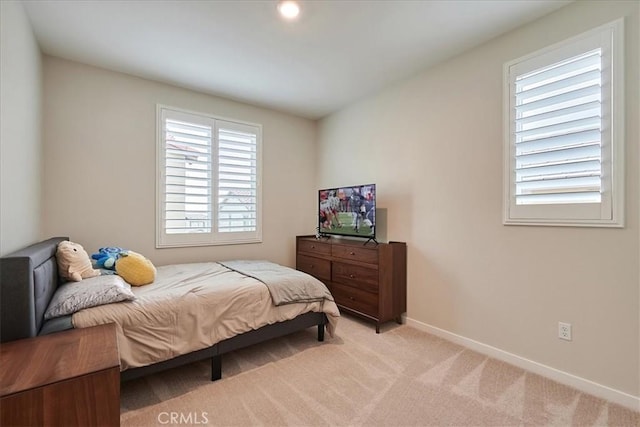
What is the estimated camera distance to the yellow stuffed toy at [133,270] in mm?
2334

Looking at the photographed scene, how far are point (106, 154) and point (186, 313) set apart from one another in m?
2.12

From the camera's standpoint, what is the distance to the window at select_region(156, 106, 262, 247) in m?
3.37

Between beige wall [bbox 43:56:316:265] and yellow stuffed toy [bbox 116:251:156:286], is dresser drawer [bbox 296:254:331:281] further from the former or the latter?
yellow stuffed toy [bbox 116:251:156:286]

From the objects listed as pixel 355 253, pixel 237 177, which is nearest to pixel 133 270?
pixel 237 177

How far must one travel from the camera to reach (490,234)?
2512mm

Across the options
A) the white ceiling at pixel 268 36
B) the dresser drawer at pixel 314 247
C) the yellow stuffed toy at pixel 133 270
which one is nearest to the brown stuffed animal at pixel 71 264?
the yellow stuffed toy at pixel 133 270

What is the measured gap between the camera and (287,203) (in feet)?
14.3

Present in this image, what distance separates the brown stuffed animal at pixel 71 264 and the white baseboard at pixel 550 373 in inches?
123

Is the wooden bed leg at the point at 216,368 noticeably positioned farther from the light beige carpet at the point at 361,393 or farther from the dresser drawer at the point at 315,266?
the dresser drawer at the point at 315,266

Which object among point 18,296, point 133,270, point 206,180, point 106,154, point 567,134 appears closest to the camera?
point 18,296

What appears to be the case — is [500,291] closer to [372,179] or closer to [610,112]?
[610,112]

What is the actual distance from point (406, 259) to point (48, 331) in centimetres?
296

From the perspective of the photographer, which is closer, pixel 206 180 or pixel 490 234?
pixel 490 234

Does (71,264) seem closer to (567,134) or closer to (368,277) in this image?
(368,277)
